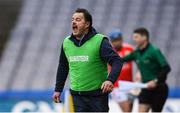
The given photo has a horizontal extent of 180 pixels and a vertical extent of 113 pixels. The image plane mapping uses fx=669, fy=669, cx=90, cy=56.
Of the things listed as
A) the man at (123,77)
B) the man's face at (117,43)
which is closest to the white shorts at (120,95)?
the man at (123,77)

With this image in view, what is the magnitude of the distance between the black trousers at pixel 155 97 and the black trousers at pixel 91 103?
8.85ft

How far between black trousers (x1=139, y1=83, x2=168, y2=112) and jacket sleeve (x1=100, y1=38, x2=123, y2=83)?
287cm

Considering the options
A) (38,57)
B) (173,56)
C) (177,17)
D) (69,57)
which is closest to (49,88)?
(38,57)

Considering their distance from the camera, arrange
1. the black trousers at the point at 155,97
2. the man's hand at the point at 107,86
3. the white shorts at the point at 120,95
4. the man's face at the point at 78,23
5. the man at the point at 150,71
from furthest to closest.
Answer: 1. the white shorts at the point at 120,95
2. the black trousers at the point at 155,97
3. the man at the point at 150,71
4. the man's face at the point at 78,23
5. the man's hand at the point at 107,86

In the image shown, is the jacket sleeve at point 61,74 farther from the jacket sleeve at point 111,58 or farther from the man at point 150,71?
the man at point 150,71

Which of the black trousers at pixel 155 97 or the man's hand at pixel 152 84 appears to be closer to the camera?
the man's hand at pixel 152 84

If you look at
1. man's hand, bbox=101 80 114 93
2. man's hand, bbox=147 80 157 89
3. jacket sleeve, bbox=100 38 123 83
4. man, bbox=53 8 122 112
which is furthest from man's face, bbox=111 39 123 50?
man's hand, bbox=101 80 114 93

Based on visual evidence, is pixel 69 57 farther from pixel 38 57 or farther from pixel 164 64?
pixel 38 57

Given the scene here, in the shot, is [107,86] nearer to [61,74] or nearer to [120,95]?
[61,74]

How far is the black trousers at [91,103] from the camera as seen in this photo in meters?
6.27

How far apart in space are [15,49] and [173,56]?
3801 mm

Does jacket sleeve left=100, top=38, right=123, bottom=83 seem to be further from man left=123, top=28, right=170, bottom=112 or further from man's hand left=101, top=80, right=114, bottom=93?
man left=123, top=28, right=170, bottom=112

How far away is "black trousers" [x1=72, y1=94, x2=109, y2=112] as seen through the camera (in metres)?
6.27

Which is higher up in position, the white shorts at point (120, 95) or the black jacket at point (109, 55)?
the black jacket at point (109, 55)
